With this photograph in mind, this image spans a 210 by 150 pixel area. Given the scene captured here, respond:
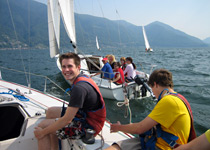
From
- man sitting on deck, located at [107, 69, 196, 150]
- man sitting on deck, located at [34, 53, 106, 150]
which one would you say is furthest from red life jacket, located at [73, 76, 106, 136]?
man sitting on deck, located at [107, 69, 196, 150]

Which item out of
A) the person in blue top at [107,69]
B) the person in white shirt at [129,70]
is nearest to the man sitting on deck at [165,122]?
the person in blue top at [107,69]

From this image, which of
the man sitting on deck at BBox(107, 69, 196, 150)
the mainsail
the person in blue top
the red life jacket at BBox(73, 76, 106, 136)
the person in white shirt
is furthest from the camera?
the mainsail

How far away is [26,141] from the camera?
1.74 metres

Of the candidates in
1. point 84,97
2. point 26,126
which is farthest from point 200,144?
point 26,126

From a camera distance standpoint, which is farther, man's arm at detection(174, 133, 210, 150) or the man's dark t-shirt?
the man's dark t-shirt

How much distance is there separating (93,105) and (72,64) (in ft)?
1.57

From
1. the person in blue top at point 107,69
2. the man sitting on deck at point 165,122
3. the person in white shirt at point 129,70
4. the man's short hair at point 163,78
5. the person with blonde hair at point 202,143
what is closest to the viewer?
the person with blonde hair at point 202,143

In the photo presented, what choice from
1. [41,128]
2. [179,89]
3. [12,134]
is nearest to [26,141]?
[41,128]

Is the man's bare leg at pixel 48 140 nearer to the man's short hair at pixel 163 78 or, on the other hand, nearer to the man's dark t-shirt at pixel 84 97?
the man's dark t-shirt at pixel 84 97

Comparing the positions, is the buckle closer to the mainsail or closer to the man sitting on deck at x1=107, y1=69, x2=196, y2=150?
the man sitting on deck at x1=107, y1=69, x2=196, y2=150

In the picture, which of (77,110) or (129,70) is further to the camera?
(129,70)

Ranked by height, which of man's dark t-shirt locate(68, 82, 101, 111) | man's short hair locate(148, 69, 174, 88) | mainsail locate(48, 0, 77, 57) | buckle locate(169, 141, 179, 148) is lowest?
buckle locate(169, 141, 179, 148)

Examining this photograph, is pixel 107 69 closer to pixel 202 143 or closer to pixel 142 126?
pixel 142 126

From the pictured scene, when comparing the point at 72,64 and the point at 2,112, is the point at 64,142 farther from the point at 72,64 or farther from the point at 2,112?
the point at 2,112
